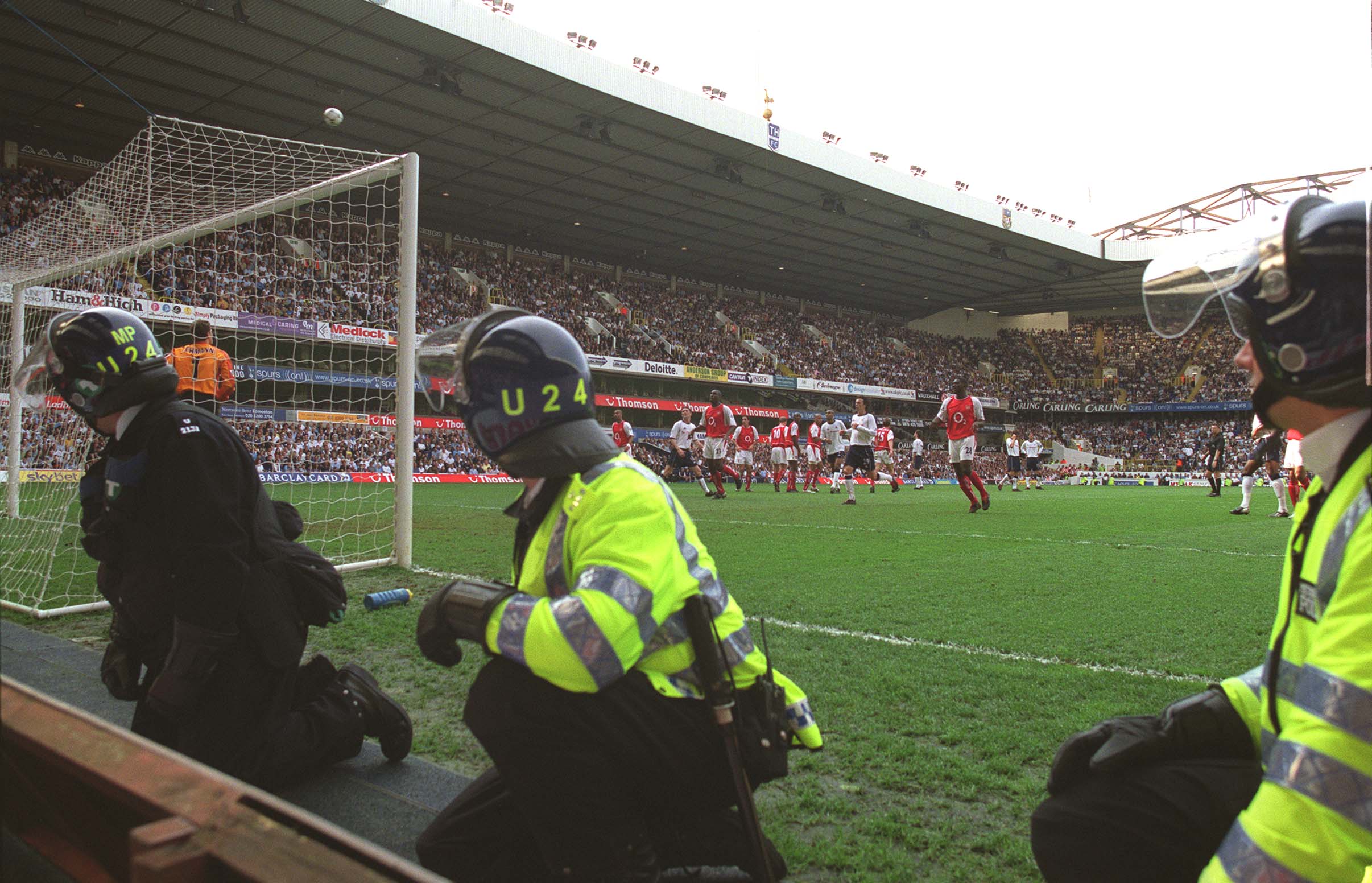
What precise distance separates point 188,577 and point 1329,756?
264cm

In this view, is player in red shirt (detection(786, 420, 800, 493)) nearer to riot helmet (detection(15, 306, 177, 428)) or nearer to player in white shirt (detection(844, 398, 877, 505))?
player in white shirt (detection(844, 398, 877, 505))

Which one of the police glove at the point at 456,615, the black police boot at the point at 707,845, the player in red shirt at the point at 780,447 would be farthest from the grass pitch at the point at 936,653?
the player in red shirt at the point at 780,447

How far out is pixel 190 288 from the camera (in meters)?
14.7

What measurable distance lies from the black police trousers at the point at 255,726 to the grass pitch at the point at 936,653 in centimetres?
36

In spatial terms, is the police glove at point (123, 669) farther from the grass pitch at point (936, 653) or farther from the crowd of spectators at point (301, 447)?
the grass pitch at point (936, 653)

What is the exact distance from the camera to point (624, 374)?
37.2m

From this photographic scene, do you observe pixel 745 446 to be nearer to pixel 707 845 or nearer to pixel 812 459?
pixel 812 459

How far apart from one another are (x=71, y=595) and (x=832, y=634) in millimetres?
5070

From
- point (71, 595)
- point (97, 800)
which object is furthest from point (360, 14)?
point (97, 800)

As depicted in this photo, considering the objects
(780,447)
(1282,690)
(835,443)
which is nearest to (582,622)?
(1282,690)

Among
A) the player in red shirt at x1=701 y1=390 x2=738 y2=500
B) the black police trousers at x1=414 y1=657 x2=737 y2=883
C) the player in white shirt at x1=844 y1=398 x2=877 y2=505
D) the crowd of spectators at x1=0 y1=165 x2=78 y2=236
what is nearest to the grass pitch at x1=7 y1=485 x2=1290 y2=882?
the black police trousers at x1=414 y1=657 x2=737 y2=883

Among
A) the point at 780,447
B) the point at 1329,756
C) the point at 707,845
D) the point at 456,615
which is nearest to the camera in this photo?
the point at 1329,756

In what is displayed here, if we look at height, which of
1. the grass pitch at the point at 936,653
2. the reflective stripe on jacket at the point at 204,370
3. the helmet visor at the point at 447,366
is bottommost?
the grass pitch at the point at 936,653

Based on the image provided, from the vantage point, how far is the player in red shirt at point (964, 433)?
13.5 metres
